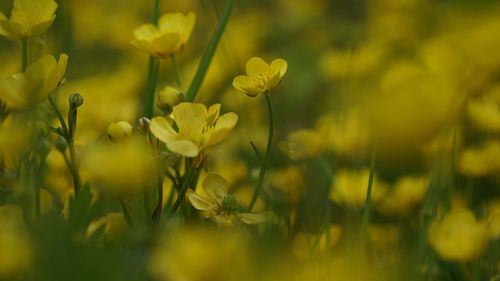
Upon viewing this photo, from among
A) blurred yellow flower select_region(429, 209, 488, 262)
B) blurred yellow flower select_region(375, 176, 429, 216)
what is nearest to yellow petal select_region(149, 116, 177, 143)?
blurred yellow flower select_region(429, 209, 488, 262)

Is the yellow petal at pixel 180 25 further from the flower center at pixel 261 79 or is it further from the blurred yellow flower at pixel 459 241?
the blurred yellow flower at pixel 459 241

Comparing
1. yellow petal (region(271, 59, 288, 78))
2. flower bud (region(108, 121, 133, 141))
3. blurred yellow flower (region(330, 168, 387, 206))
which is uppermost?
yellow petal (region(271, 59, 288, 78))

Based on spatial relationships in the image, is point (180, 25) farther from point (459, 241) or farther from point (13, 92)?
point (459, 241)

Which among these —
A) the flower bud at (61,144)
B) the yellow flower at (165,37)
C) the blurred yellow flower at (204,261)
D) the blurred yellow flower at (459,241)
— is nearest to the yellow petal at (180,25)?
the yellow flower at (165,37)

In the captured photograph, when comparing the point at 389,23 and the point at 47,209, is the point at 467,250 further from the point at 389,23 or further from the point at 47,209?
the point at 389,23

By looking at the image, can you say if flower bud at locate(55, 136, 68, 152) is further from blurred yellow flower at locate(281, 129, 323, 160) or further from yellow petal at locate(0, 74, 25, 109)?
blurred yellow flower at locate(281, 129, 323, 160)

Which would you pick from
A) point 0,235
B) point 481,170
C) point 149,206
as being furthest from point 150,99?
point 481,170
